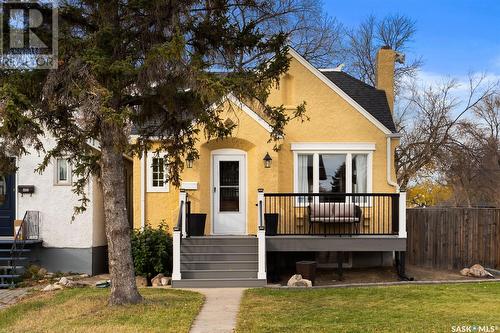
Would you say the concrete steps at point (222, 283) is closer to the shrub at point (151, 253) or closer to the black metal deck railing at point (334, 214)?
the shrub at point (151, 253)

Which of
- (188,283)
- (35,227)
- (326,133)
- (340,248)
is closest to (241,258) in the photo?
(188,283)

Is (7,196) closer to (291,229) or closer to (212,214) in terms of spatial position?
(212,214)

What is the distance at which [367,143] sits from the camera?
54.0 feet

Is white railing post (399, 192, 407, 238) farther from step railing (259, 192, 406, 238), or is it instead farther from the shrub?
the shrub

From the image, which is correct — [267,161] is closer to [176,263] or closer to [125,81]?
[176,263]

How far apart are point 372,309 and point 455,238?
26.6 feet

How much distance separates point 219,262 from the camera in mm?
13859

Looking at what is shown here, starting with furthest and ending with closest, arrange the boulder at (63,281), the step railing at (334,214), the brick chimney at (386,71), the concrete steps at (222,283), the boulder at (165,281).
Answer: the brick chimney at (386,71)
the step railing at (334,214)
the boulder at (63,281)
the boulder at (165,281)
the concrete steps at (222,283)

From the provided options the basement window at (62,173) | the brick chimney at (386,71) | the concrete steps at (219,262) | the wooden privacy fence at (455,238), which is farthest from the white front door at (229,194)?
the brick chimney at (386,71)

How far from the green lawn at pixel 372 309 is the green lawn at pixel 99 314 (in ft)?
3.28

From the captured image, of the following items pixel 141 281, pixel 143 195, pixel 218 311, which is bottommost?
pixel 141 281

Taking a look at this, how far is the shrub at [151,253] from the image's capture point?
14391 mm

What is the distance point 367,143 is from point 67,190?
8221 mm

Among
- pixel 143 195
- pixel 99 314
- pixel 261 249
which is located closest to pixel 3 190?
pixel 143 195
